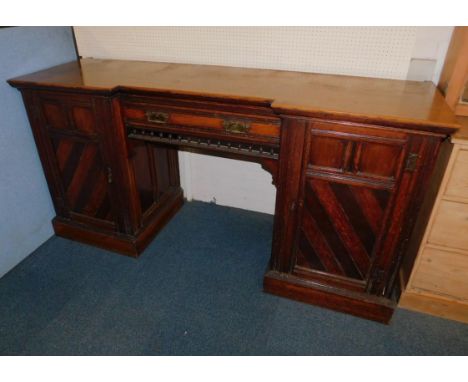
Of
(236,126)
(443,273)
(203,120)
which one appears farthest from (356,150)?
(443,273)

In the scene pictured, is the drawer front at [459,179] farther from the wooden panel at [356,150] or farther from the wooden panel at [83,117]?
the wooden panel at [83,117]

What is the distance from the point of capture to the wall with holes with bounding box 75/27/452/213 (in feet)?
5.92

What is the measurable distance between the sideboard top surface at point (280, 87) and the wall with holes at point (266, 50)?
0.08 meters

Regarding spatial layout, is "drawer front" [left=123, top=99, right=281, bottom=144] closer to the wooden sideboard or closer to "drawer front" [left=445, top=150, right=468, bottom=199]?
the wooden sideboard

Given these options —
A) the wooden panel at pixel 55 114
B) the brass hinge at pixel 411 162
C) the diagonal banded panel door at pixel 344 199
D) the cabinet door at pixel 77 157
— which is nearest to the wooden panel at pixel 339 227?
the diagonal banded panel door at pixel 344 199

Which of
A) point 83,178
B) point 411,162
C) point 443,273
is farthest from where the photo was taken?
point 83,178

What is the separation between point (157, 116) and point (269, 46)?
2.58 ft

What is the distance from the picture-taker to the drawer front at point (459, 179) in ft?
4.93

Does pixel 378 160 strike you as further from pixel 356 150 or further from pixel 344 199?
pixel 344 199

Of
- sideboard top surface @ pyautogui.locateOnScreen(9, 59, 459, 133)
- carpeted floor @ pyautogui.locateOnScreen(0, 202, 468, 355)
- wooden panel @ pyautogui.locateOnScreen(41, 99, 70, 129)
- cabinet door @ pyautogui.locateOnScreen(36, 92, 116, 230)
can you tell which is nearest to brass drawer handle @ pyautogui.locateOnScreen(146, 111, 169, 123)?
sideboard top surface @ pyautogui.locateOnScreen(9, 59, 459, 133)

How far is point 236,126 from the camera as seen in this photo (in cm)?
166

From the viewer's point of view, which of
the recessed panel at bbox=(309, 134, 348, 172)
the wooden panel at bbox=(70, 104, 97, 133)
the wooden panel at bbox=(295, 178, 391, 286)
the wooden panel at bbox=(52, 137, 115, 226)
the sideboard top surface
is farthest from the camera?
the wooden panel at bbox=(52, 137, 115, 226)

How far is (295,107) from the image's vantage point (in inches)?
57.2
